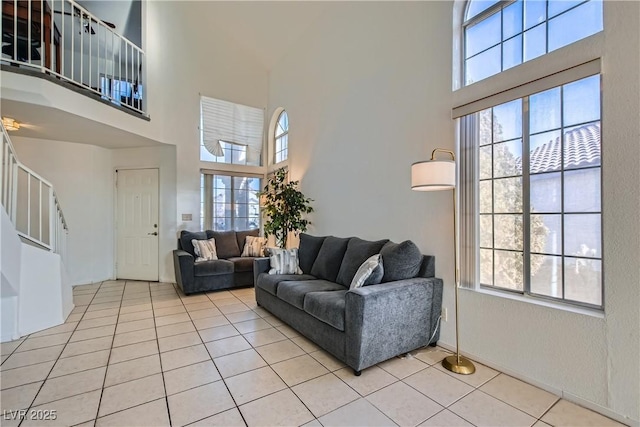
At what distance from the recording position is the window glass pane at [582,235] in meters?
1.77

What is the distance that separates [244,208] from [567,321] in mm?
5174

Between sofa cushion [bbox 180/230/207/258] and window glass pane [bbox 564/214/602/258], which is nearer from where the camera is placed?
window glass pane [bbox 564/214/602/258]

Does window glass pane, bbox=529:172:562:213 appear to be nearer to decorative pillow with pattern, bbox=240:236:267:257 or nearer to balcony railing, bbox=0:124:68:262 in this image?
decorative pillow with pattern, bbox=240:236:267:257

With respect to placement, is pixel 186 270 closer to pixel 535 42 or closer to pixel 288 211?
pixel 288 211

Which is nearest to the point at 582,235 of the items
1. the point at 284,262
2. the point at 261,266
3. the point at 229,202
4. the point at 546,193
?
the point at 546,193

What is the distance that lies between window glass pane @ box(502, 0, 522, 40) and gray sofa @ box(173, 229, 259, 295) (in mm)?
4232

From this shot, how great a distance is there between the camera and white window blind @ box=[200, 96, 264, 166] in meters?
5.35

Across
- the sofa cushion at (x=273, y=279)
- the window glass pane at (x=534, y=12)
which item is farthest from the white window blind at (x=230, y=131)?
the window glass pane at (x=534, y=12)

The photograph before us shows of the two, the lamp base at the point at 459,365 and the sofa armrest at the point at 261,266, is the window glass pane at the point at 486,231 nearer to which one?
→ the lamp base at the point at 459,365

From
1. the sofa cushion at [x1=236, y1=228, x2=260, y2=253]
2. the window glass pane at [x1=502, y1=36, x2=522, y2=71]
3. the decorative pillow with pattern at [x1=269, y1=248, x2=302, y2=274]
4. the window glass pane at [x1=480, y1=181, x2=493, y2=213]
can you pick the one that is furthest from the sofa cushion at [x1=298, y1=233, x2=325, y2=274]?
the window glass pane at [x1=502, y1=36, x2=522, y2=71]

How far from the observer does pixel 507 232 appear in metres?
2.21

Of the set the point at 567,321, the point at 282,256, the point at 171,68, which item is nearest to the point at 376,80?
the point at 282,256

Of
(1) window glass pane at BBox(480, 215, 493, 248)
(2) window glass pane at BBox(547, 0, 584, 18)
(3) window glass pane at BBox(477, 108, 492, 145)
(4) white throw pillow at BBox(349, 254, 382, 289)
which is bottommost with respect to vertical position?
(4) white throw pillow at BBox(349, 254, 382, 289)

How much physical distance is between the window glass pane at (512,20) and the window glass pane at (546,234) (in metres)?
1.45
